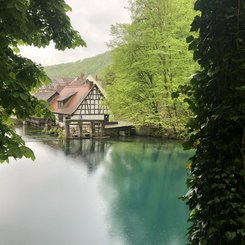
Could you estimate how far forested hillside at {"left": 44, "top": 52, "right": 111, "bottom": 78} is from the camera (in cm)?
7350

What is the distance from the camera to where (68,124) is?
20.6m

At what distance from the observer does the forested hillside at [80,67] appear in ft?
241

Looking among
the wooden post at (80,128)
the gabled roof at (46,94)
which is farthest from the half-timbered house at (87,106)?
the gabled roof at (46,94)

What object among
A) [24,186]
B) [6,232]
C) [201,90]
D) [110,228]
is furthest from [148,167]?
[201,90]

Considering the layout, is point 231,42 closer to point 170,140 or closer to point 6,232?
point 6,232

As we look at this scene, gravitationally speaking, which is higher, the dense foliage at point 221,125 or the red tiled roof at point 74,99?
the red tiled roof at point 74,99

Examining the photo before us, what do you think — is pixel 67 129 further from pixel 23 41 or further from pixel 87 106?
pixel 23 41

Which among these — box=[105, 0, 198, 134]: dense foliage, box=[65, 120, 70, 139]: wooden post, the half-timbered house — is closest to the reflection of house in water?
box=[65, 120, 70, 139]: wooden post

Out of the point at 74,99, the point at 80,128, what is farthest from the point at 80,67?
the point at 80,128

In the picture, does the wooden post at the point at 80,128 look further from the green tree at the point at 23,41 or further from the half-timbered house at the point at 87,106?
the green tree at the point at 23,41

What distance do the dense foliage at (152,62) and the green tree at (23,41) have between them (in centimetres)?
1395

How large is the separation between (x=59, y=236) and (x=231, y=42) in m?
6.26

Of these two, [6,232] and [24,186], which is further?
[24,186]

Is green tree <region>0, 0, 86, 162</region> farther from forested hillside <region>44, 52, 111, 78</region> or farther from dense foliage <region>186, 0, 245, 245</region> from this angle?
forested hillside <region>44, 52, 111, 78</region>
